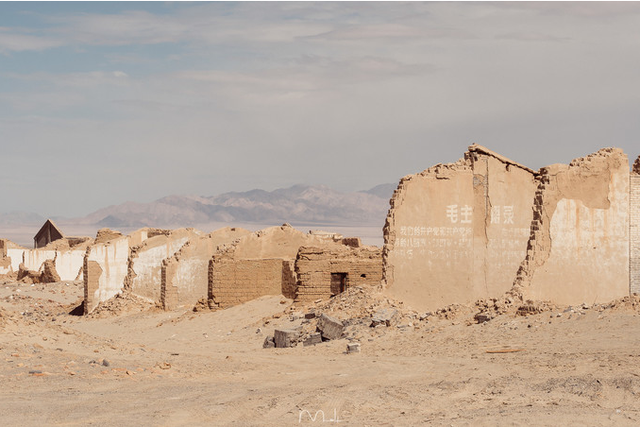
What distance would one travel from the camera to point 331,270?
2208cm

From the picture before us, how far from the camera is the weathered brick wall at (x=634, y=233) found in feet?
62.6

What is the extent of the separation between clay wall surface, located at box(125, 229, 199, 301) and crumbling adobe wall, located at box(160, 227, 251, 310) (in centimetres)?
178

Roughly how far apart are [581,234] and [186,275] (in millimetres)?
12468

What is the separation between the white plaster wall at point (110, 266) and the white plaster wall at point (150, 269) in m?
1.06

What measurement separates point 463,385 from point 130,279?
1901 centimetres

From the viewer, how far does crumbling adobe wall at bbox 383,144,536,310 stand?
769 inches

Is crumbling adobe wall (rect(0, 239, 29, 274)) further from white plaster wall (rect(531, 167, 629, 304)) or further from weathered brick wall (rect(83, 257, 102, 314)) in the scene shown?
white plaster wall (rect(531, 167, 629, 304))

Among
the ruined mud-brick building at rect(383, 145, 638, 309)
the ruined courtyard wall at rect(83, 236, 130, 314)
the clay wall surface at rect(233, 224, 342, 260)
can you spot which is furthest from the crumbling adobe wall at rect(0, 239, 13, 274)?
the ruined mud-brick building at rect(383, 145, 638, 309)

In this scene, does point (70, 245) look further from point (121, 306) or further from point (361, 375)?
point (361, 375)

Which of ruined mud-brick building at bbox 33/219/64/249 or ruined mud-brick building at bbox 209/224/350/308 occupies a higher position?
ruined mud-brick building at bbox 33/219/64/249

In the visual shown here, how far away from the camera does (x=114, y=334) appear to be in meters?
23.7

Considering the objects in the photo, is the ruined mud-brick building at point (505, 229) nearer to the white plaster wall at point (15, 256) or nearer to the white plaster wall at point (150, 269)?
the white plaster wall at point (150, 269)

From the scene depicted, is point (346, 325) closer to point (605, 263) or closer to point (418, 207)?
point (418, 207)

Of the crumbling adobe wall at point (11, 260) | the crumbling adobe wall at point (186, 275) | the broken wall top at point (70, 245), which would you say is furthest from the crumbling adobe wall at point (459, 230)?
the crumbling adobe wall at point (11, 260)
